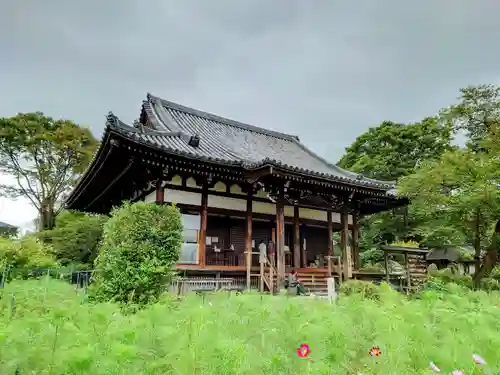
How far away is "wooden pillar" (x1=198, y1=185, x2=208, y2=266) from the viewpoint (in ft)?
35.1

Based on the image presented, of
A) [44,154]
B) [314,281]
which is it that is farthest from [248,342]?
[44,154]

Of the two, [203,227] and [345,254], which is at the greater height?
[203,227]

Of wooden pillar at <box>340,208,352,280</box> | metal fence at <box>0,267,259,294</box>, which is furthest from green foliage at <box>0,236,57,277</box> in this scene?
wooden pillar at <box>340,208,352,280</box>

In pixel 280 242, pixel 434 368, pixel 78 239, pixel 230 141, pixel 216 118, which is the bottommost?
pixel 434 368

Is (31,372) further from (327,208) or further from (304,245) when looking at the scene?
(304,245)

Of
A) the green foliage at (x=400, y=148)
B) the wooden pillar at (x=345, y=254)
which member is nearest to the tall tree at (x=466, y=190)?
the wooden pillar at (x=345, y=254)

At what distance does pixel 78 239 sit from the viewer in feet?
68.9

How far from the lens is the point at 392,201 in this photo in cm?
1373

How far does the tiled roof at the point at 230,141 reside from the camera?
36.7 ft

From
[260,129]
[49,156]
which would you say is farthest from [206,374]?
[49,156]

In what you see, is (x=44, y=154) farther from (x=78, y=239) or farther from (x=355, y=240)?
(x=355, y=240)

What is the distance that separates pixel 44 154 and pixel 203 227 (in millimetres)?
21562

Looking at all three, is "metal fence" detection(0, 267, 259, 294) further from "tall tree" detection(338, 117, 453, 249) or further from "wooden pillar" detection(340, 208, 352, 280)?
"tall tree" detection(338, 117, 453, 249)

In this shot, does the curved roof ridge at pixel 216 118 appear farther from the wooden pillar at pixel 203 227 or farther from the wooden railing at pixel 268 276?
the wooden railing at pixel 268 276
